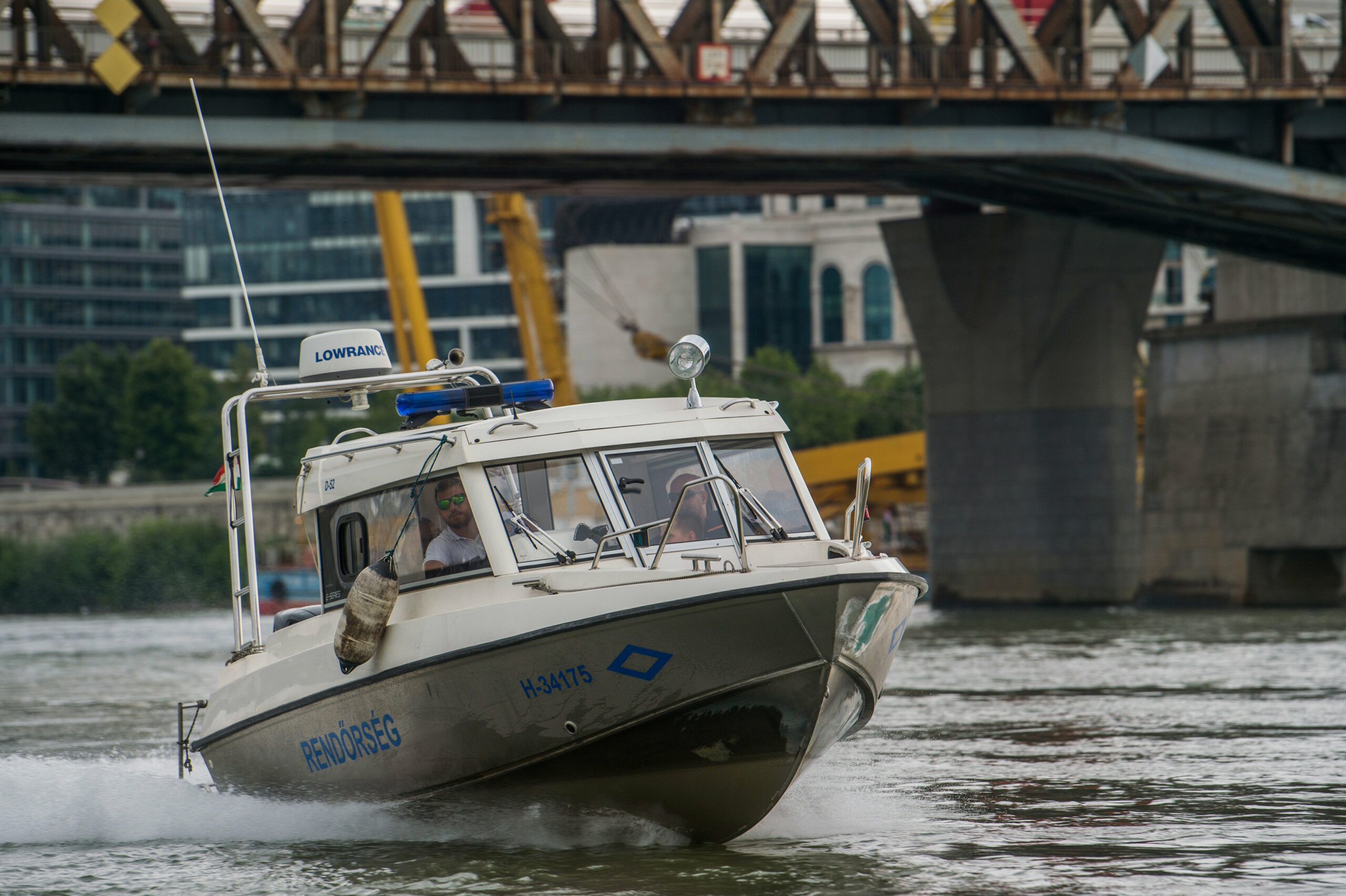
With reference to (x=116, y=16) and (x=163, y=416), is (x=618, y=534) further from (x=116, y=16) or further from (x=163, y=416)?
(x=163, y=416)

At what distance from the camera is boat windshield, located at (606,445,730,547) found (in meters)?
10.8

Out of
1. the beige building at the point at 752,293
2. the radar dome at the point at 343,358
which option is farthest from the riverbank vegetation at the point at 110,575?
the radar dome at the point at 343,358

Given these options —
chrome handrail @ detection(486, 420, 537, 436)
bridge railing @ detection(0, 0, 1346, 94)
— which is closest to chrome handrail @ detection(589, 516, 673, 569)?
chrome handrail @ detection(486, 420, 537, 436)

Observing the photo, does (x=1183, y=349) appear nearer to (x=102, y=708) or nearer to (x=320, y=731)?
(x=102, y=708)

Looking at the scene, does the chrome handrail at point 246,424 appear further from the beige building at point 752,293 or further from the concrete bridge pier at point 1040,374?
the beige building at point 752,293

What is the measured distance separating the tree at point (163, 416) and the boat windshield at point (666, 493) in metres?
85.6

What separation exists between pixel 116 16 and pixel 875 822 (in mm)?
17086

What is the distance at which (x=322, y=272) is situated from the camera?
141m

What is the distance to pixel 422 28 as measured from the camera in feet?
98.5

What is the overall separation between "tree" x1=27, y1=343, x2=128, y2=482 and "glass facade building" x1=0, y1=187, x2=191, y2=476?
23.2 m

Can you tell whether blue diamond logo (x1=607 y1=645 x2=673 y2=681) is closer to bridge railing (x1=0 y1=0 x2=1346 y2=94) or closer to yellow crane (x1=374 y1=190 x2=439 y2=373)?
bridge railing (x1=0 y1=0 x2=1346 y2=94)

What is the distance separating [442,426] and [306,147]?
19483 millimetres

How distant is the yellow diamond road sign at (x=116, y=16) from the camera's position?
23156 mm

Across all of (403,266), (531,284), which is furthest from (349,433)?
(403,266)
